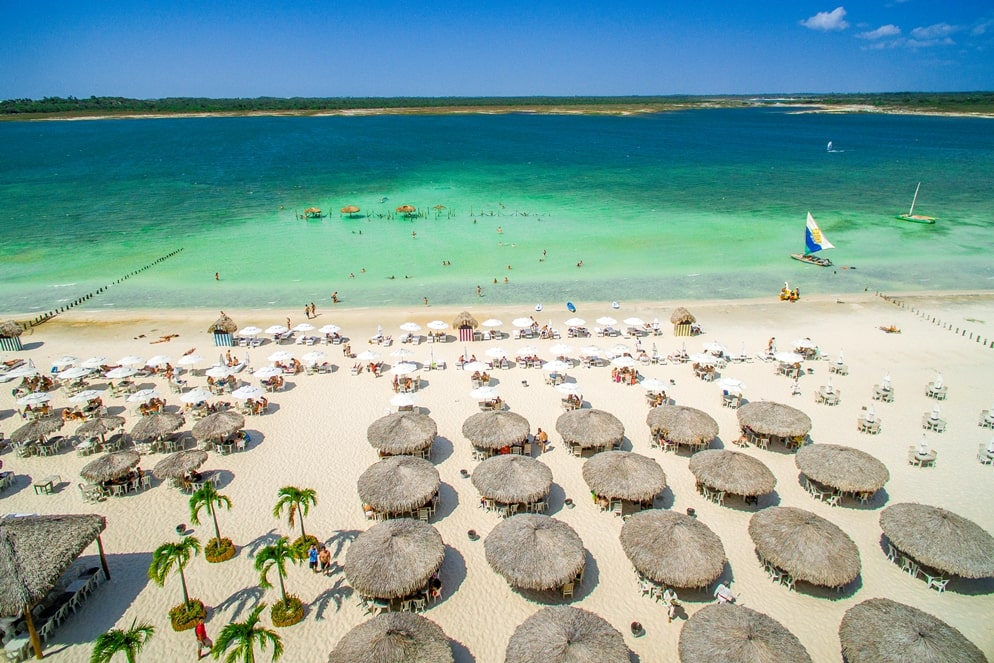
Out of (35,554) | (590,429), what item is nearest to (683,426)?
(590,429)

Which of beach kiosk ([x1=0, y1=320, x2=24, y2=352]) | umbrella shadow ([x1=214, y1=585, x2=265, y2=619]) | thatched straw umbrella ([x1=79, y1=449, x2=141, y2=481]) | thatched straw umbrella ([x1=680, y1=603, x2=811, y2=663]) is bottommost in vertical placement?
umbrella shadow ([x1=214, y1=585, x2=265, y2=619])

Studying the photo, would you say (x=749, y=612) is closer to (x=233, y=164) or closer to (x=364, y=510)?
(x=364, y=510)

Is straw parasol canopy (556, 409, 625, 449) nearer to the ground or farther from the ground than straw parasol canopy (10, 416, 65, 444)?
farther from the ground

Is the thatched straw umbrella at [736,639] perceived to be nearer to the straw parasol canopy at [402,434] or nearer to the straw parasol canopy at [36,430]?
the straw parasol canopy at [402,434]

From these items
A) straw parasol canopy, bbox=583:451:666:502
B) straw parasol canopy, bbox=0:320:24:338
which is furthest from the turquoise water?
straw parasol canopy, bbox=583:451:666:502

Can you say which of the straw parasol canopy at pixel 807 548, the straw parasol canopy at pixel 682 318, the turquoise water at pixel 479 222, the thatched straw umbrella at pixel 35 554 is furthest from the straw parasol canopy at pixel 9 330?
the straw parasol canopy at pixel 807 548

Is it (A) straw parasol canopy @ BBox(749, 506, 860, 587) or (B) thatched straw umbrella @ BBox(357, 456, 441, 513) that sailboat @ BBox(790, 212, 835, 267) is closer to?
(A) straw parasol canopy @ BBox(749, 506, 860, 587)
